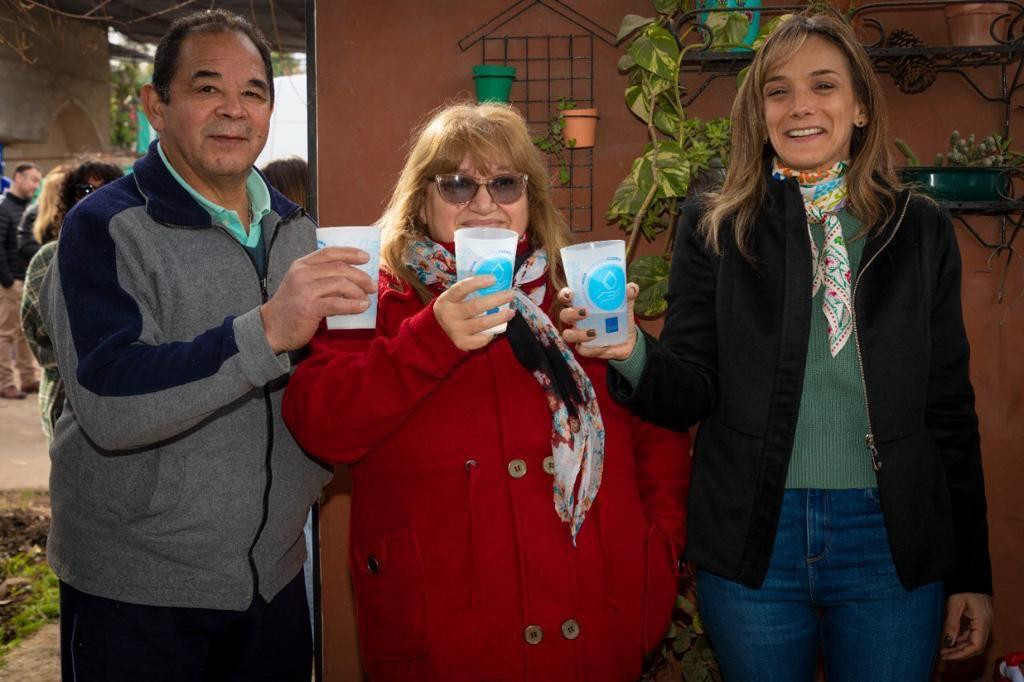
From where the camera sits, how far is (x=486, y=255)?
166cm

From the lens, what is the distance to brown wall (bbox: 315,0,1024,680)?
3.42 metres

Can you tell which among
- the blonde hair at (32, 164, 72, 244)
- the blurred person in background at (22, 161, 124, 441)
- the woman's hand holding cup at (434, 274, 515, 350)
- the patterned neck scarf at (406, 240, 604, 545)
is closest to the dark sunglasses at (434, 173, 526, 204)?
the patterned neck scarf at (406, 240, 604, 545)

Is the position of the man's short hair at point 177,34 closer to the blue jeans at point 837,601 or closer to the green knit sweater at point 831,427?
the green knit sweater at point 831,427

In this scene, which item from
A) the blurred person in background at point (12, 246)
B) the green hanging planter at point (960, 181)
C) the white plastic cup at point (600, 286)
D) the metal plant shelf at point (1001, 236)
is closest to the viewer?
the white plastic cup at point (600, 286)

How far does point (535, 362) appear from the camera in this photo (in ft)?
6.29

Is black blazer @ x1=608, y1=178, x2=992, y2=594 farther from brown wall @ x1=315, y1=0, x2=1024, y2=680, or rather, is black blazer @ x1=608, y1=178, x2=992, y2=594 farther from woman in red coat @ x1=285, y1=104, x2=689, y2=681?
brown wall @ x1=315, y1=0, x2=1024, y2=680

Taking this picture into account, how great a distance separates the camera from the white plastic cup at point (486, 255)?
166 centimetres

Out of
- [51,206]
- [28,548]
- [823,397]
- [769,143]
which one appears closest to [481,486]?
[823,397]

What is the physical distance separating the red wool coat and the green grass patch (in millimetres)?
3434

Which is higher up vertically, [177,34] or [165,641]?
[177,34]

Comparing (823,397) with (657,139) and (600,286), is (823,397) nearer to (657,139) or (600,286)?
(600,286)

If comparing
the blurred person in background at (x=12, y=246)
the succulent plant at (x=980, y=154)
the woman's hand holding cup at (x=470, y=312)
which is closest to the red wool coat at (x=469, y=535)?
the woman's hand holding cup at (x=470, y=312)

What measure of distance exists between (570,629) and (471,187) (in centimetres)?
91

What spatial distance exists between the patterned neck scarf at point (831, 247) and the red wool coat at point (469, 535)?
23.4 inches
